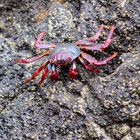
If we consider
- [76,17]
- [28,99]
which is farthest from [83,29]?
[28,99]

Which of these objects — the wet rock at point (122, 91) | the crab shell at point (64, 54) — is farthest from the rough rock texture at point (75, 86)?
the crab shell at point (64, 54)

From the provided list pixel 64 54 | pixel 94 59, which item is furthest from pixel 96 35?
pixel 64 54

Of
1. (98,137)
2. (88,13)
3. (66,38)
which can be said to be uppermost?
(88,13)

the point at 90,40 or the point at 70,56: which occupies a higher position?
the point at 90,40

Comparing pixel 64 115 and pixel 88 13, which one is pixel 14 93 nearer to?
pixel 64 115

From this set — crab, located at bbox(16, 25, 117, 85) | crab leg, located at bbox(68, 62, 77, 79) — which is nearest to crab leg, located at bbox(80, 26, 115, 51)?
crab, located at bbox(16, 25, 117, 85)

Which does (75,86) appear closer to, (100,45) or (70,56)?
(70,56)
